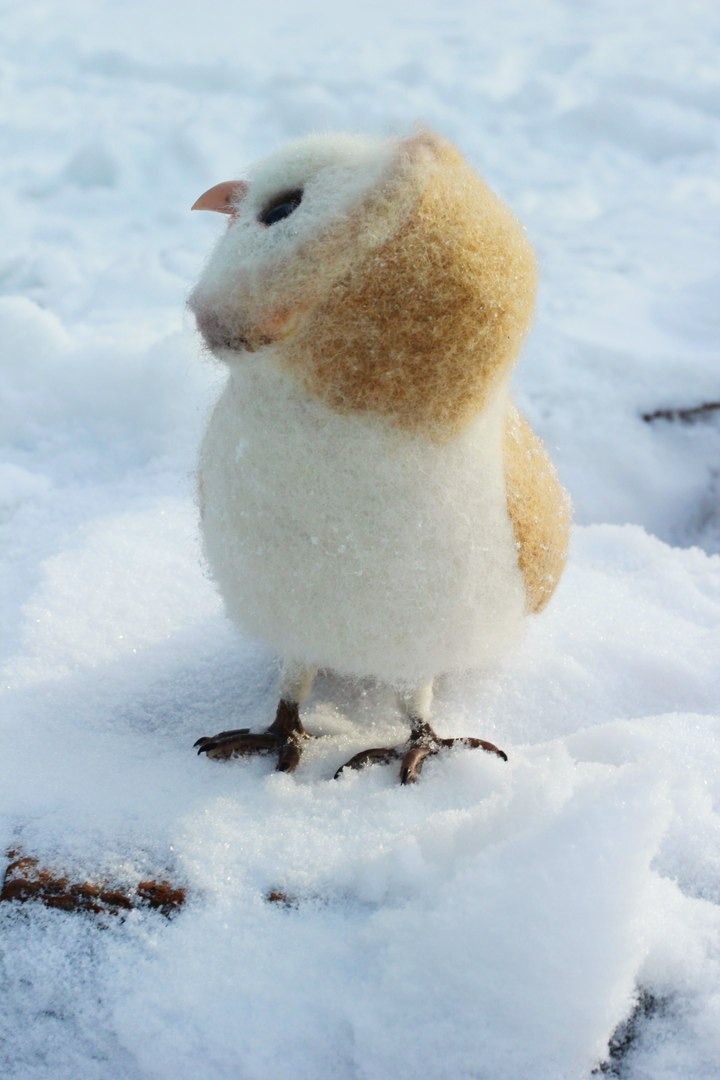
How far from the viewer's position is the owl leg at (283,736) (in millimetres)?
1184

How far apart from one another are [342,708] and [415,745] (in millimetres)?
168

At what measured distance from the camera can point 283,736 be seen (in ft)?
3.97

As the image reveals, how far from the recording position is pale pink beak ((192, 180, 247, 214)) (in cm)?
110

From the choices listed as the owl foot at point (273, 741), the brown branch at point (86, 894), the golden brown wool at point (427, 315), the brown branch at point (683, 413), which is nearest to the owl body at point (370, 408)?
the golden brown wool at point (427, 315)

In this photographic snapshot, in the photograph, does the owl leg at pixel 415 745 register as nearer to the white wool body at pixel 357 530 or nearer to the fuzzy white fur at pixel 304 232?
the white wool body at pixel 357 530

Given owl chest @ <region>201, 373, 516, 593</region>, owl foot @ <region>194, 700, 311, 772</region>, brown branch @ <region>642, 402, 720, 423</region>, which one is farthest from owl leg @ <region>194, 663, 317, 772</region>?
brown branch @ <region>642, 402, 720, 423</region>

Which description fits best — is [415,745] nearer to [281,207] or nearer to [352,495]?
[352,495]

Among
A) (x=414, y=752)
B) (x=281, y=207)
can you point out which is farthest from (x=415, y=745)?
(x=281, y=207)

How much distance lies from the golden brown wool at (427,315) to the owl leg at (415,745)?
37 centimetres

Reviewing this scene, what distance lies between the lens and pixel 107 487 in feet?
6.42

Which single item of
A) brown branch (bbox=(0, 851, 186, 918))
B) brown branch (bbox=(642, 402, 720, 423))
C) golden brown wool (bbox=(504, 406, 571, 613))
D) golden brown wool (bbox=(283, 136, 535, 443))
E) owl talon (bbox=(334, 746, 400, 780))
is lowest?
brown branch (bbox=(642, 402, 720, 423))

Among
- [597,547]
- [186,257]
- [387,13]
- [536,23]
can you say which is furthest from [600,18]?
[597,547]

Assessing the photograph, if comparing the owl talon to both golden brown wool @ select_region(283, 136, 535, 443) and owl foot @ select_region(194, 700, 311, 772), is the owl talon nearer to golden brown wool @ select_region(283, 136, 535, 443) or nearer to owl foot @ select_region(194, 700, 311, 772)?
owl foot @ select_region(194, 700, 311, 772)

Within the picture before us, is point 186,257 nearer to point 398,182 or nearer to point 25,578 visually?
point 25,578
